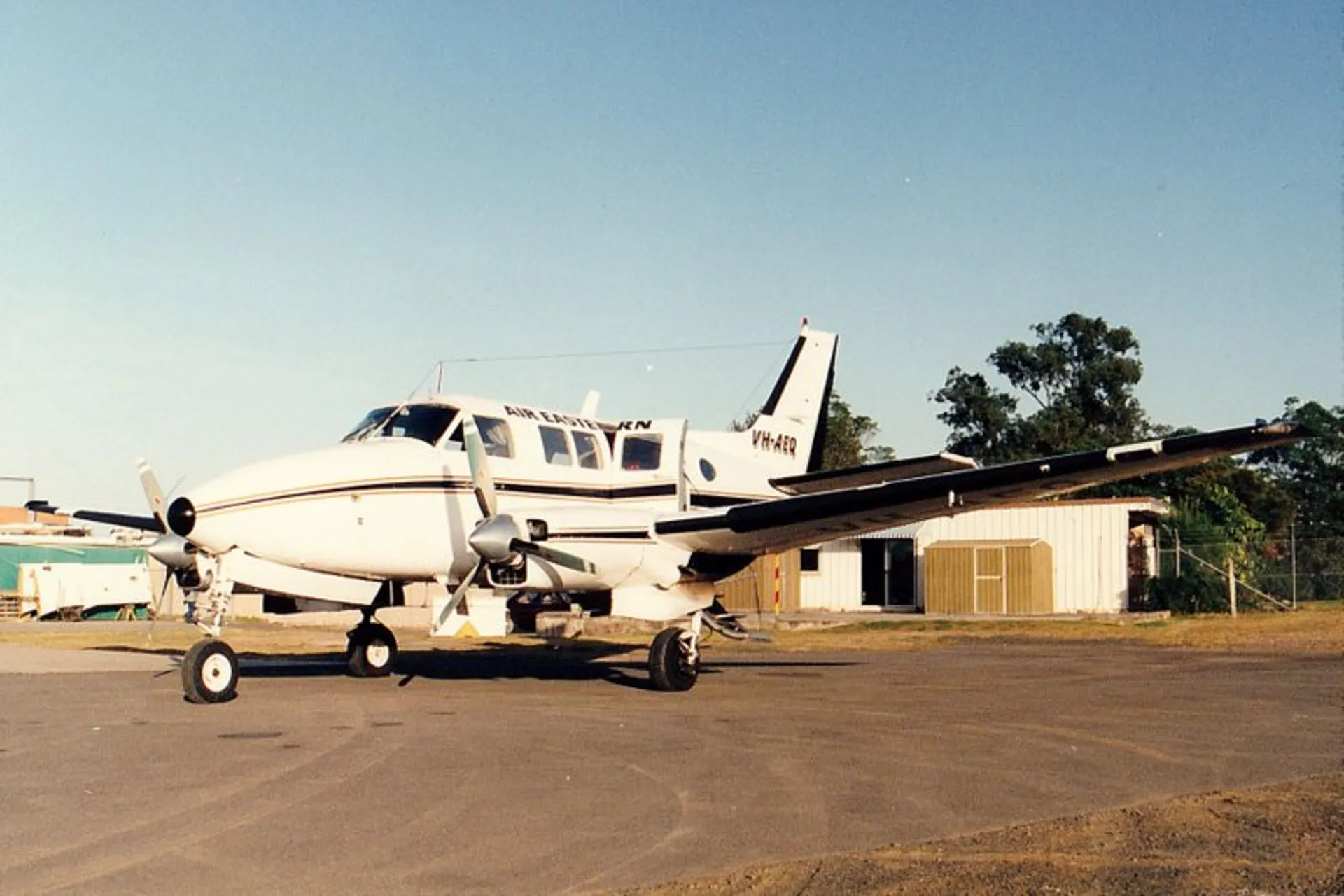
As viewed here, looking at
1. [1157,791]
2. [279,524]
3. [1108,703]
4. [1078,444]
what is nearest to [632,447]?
[279,524]

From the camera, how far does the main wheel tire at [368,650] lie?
19.7 m

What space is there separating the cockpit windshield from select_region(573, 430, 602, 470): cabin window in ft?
7.30

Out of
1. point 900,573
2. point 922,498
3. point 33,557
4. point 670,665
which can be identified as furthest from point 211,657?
point 33,557

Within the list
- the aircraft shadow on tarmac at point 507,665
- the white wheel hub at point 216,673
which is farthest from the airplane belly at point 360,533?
the aircraft shadow on tarmac at point 507,665

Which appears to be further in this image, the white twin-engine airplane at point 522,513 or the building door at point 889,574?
the building door at point 889,574

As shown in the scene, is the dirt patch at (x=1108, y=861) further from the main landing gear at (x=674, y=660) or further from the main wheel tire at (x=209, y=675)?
the main wheel tire at (x=209, y=675)

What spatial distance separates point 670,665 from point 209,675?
610 centimetres

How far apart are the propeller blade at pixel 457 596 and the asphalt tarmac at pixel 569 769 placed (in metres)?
1.02

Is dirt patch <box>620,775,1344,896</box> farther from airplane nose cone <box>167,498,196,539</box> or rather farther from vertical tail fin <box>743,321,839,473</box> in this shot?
vertical tail fin <box>743,321,839,473</box>

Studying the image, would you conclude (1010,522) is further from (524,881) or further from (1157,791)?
(524,881)

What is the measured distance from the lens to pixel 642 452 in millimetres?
19469

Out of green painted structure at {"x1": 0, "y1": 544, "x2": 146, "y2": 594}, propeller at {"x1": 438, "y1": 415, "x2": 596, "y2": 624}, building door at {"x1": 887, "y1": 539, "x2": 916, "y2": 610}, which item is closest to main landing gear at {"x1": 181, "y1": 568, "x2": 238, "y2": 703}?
propeller at {"x1": 438, "y1": 415, "x2": 596, "y2": 624}

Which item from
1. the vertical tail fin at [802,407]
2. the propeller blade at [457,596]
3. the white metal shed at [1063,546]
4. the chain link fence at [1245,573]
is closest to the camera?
the propeller blade at [457,596]

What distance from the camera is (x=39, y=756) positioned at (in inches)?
436
